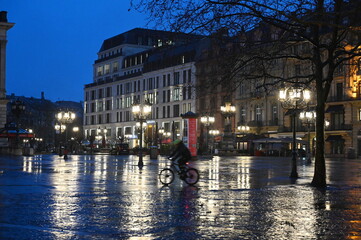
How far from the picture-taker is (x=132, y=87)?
119 m

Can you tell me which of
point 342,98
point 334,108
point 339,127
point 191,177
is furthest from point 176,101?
point 191,177

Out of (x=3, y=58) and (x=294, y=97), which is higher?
(x=3, y=58)

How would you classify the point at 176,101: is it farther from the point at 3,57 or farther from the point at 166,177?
the point at 166,177

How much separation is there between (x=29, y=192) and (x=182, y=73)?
289 ft

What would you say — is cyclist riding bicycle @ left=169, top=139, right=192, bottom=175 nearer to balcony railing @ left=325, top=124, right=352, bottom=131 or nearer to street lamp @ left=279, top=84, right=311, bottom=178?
street lamp @ left=279, top=84, right=311, bottom=178

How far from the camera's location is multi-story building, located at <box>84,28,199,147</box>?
10500 centimetres

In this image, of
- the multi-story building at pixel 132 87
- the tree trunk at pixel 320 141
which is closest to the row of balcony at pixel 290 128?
the multi-story building at pixel 132 87

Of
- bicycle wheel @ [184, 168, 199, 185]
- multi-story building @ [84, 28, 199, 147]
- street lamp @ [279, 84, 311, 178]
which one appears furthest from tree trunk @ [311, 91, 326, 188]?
multi-story building @ [84, 28, 199, 147]

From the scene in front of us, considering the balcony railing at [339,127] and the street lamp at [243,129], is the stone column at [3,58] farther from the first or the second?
the balcony railing at [339,127]

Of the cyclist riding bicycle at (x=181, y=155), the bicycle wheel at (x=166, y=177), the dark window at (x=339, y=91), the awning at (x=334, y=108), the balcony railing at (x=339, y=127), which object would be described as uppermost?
the dark window at (x=339, y=91)

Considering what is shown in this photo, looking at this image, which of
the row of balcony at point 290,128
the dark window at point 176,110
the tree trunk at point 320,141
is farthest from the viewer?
the dark window at point 176,110

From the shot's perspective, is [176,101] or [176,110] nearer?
[176,101]

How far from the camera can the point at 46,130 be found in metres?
158

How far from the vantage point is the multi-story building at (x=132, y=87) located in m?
105
